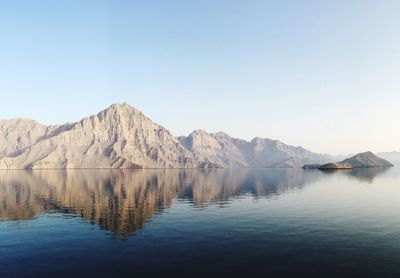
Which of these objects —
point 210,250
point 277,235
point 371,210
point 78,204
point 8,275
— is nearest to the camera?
point 8,275

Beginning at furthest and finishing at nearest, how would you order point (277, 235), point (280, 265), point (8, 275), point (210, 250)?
point (277, 235)
point (210, 250)
point (280, 265)
point (8, 275)

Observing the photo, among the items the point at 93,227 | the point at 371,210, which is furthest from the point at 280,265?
the point at 371,210

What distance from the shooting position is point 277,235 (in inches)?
2494

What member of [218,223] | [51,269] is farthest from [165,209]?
[51,269]

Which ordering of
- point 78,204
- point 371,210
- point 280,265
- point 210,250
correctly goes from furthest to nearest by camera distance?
point 78,204 → point 371,210 → point 210,250 → point 280,265

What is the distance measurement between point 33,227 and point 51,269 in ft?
103

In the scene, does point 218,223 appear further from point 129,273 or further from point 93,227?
point 129,273

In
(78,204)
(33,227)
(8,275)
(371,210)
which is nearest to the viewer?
(8,275)

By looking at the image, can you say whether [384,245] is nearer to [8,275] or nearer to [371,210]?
[371,210]

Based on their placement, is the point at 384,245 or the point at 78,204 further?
the point at 78,204

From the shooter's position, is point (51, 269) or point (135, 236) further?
point (135, 236)

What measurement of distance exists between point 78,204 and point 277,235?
71.7 metres

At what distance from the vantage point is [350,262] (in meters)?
47.3

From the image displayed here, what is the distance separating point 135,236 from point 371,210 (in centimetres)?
6985
